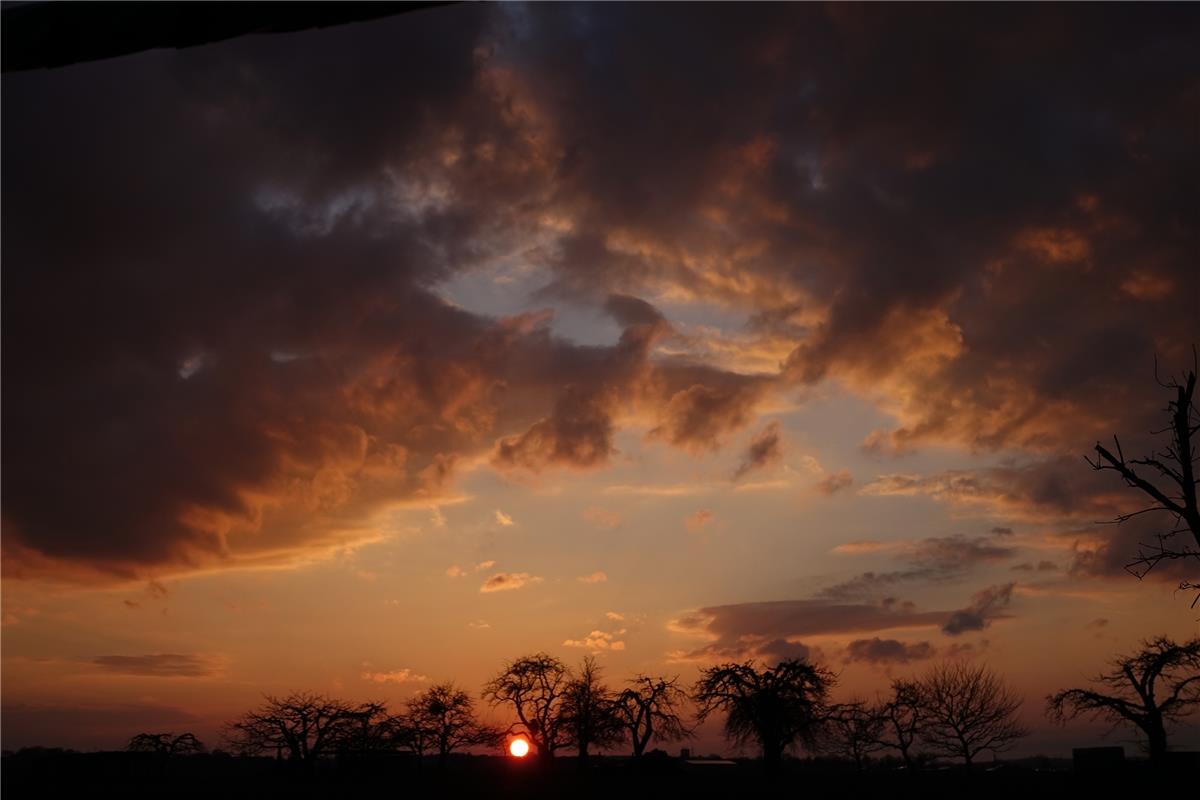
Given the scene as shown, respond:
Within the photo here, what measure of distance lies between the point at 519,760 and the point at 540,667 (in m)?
8.93

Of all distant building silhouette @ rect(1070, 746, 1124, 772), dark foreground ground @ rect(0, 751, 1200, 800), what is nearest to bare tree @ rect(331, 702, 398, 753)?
dark foreground ground @ rect(0, 751, 1200, 800)

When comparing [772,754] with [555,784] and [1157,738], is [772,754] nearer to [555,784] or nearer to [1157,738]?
[555,784]

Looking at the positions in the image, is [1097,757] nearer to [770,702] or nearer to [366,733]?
[770,702]

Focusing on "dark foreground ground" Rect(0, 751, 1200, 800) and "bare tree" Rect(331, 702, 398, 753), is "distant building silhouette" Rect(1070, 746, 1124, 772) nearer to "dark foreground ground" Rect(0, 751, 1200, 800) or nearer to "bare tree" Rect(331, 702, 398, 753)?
"dark foreground ground" Rect(0, 751, 1200, 800)

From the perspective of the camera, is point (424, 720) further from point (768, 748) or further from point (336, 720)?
point (768, 748)

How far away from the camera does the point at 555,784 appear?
59125mm

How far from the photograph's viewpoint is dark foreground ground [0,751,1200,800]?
158 feet

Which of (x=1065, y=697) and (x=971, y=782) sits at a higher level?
(x=1065, y=697)

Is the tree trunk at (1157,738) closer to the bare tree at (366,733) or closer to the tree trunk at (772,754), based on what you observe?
the tree trunk at (772,754)

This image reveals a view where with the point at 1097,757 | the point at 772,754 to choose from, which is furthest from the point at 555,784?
the point at 1097,757

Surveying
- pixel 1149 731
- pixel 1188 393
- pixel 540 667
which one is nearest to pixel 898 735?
pixel 1149 731

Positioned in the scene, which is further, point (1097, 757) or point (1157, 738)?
point (1097, 757)

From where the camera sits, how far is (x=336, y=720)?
263 feet

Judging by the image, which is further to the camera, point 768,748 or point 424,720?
point 424,720
